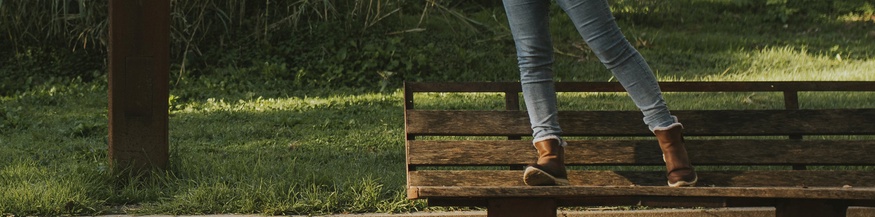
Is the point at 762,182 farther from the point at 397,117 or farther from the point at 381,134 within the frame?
the point at 397,117

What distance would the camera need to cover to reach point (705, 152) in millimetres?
4945

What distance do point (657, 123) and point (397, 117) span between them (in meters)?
4.40

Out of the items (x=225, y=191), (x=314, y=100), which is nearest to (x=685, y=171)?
(x=225, y=191)

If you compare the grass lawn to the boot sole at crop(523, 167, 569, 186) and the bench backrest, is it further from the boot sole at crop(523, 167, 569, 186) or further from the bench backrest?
the boot sole at crop(523, 167, 569, 186)

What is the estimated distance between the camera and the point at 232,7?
10.7 m

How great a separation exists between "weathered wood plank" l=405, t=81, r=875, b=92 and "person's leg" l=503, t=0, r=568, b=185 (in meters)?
0.63

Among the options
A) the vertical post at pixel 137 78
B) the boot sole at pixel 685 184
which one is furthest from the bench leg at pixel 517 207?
the vertical post at pixel 137 78

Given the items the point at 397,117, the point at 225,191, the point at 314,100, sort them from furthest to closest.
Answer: the point at 314,100
the point at 397,117
the point at 225,191

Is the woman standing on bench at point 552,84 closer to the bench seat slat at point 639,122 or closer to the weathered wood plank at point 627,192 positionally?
the weathered wood plank at point 627,192

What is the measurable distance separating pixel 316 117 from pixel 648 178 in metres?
4.28

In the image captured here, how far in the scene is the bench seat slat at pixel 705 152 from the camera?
15.9ft

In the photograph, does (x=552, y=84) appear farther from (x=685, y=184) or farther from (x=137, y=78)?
(x=137, y=78)

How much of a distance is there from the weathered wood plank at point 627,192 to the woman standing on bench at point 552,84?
251mm

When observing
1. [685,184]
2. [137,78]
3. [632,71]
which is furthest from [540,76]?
[137,78]
